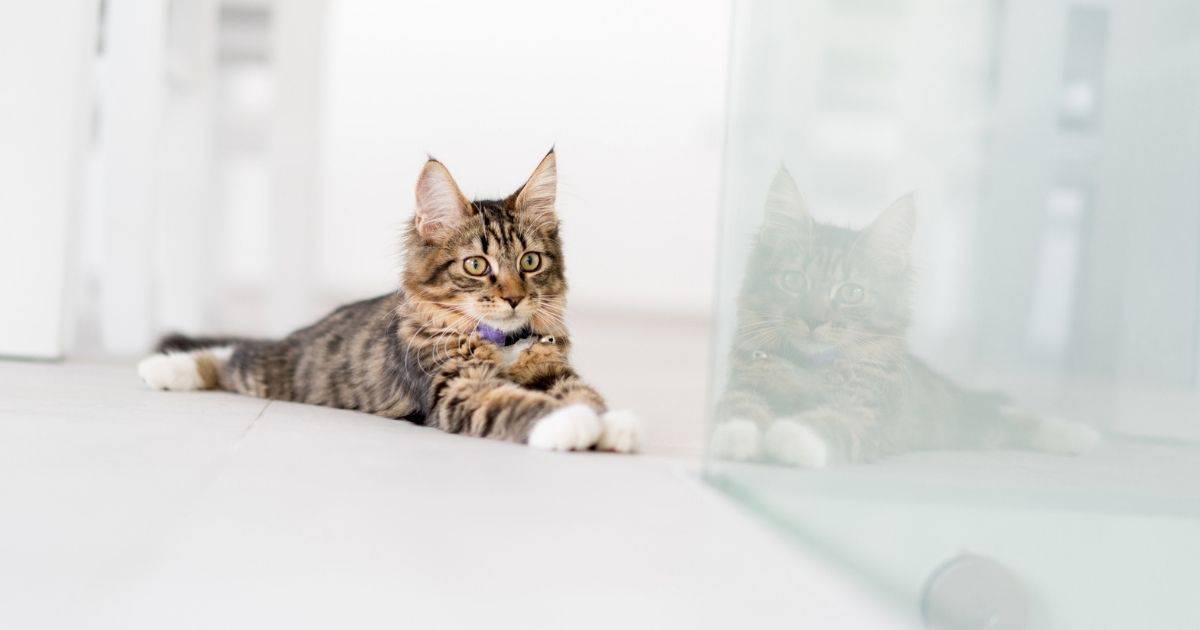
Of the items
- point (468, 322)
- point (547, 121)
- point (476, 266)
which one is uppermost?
point (547, 121)

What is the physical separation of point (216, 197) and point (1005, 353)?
4975 mm

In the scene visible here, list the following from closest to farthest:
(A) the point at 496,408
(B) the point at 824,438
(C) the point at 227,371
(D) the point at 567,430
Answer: (B) the point at 824,438
(D) the point at 567,430
(A) the point at 496,408
(C) the point at 227,371

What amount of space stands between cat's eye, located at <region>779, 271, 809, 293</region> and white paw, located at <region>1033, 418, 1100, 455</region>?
62 centimetres

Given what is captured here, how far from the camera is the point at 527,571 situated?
3.08ft

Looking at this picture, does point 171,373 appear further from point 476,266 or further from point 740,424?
point 740,424

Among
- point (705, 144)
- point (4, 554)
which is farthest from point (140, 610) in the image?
point (705, 144)

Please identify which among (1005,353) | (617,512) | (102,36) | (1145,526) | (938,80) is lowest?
(617,512)

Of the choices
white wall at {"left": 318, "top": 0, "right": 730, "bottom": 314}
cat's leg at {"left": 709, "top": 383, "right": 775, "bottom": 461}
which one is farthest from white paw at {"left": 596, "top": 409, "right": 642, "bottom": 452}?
white wall at {"left": 318, "top": 0, "right": 730, "bottom": 314}

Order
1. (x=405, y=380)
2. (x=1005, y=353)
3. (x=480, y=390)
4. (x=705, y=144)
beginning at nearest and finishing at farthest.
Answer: (x=1005, y=353) → (x=480, y=390) → (x=405, y=380) → (x=705, y=144)

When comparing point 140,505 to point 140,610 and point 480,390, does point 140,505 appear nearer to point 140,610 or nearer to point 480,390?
point 140,610

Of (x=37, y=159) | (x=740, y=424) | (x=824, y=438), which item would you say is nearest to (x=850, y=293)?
(x=824, y=438)

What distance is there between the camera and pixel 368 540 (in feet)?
3.30

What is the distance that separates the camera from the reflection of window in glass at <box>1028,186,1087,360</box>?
2.25ft

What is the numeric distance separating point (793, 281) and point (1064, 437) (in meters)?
0.69
